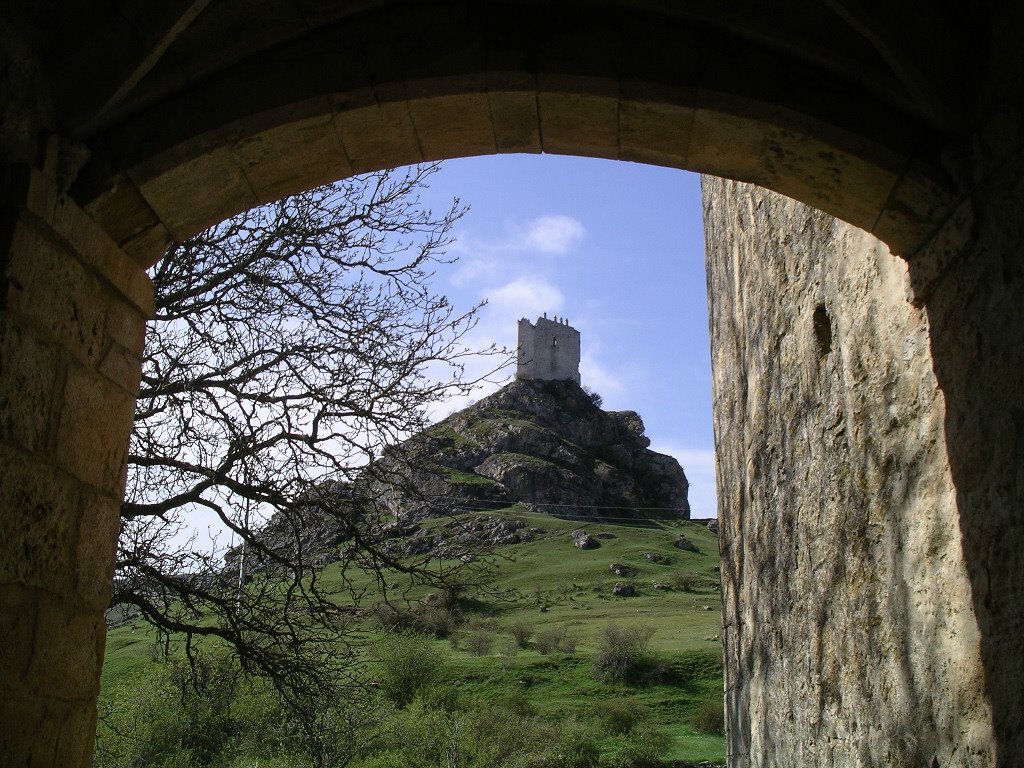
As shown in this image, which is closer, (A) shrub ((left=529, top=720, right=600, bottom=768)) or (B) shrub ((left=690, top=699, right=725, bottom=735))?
(A) shrub ((left=529, top=720, right=600, bottom=768))

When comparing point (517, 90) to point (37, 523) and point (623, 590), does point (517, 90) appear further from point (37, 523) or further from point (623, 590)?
point (623, 590)

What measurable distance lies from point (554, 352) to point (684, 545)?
21.1 m

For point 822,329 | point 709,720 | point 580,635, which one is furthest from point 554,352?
point 822,329

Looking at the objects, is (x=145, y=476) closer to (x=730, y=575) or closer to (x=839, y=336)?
(x=730, y=575)

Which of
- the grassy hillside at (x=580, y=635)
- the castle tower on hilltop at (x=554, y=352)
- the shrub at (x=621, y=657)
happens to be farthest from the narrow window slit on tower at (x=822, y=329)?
the castle tower on hilltop at (x=554, y=352)

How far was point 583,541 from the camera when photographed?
5150 cm

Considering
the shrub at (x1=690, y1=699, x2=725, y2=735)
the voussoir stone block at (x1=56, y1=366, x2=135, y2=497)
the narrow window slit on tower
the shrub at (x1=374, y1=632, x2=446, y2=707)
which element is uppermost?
the narrow window slit on tower

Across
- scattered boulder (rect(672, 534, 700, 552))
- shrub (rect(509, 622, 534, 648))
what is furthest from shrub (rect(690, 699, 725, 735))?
scattered boulder (rect(672, 534, 700, 552))

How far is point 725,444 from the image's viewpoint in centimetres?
550

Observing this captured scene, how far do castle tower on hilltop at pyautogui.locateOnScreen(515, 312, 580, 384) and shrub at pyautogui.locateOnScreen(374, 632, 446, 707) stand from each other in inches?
1813

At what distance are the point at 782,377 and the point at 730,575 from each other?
1503mm

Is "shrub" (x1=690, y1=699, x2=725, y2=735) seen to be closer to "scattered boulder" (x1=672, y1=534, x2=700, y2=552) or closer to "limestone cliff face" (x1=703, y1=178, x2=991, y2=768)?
"limestone cliff face" (x1=703, y1=178, x2=991, y2=768)

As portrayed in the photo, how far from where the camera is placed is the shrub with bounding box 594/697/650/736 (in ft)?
75.5

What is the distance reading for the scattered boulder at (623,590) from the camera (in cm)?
4203
